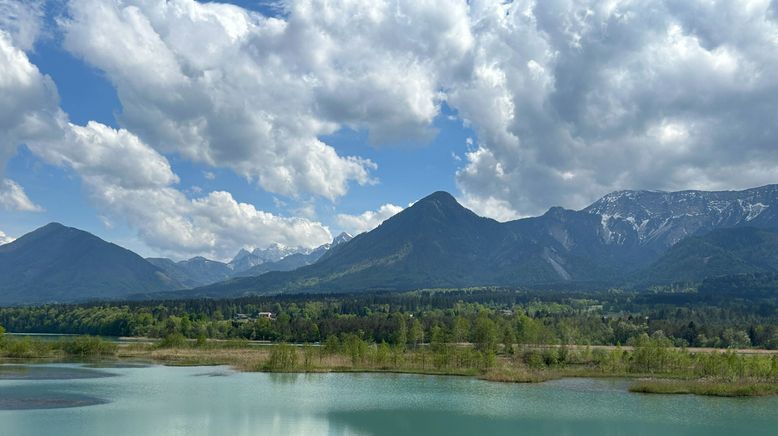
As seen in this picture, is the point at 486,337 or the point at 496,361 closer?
the point at 496,361

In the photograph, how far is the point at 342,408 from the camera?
7994cm

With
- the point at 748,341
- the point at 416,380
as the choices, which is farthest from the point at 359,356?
the point at 748,341

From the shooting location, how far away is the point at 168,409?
75.4 metres

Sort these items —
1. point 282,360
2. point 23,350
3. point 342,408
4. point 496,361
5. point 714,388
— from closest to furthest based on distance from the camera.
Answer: point 342,408
point 714,388
point 282,360
point 496,361
point 23,350

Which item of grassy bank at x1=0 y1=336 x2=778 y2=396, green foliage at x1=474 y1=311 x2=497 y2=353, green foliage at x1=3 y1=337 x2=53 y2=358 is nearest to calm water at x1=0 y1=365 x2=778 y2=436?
grassy bank at x1=0 y1=336 x2=778 y2=396

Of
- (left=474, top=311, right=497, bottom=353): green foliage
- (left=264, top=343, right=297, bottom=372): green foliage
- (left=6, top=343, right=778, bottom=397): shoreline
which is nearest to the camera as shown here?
(left=6, top=343, right=778, bottom=397): shoreline

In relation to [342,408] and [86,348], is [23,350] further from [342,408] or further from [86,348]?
[342,408]

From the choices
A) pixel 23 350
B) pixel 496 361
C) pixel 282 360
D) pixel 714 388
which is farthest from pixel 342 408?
pixel 23 350

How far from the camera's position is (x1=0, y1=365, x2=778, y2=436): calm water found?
67562 millimetres

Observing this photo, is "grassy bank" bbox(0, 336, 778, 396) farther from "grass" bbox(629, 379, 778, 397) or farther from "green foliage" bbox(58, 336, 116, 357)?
"grass" bbox(629, 379, 778, 397)

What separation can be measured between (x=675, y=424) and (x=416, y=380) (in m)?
48.9

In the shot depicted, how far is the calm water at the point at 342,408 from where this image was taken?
222 feet

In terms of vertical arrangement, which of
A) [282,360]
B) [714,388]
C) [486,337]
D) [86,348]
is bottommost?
[714,388]

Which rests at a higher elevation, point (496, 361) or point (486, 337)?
point (486, 337)
